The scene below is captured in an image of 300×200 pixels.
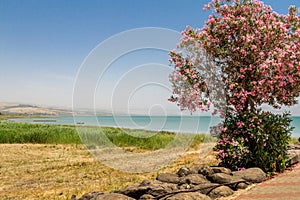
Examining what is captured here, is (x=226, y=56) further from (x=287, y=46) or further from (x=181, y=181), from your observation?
(x=181, y=181)

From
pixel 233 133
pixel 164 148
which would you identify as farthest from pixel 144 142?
pixel 233 133

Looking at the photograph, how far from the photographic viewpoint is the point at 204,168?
8016 millimetres

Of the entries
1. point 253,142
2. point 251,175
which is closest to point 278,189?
point 251,175

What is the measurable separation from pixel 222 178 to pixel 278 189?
3.96 ft

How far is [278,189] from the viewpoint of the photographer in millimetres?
6770

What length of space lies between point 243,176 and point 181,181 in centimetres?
161

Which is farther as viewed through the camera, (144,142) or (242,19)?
(144,142)

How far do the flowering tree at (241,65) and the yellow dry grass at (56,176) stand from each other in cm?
356

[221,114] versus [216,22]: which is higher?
[216,22]

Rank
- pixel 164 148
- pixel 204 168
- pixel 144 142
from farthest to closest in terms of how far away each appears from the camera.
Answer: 1. pixel 144 142
2. pixel 164 148
3. pixel 204 168

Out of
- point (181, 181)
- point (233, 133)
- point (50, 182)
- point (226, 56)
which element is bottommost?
point (50, 182)

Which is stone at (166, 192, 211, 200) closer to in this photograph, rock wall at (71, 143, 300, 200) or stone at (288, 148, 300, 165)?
rock wall at (71, 143, 300, 200)

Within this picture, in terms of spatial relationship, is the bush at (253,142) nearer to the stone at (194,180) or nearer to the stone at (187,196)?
the stone at (194,180)

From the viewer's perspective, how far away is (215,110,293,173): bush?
866cm
